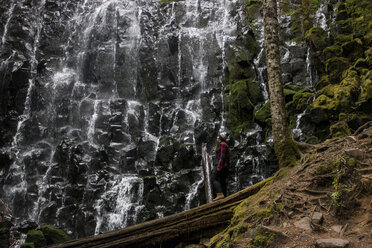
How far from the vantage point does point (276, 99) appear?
662 centimetres

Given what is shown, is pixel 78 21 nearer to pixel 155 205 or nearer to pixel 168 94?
pixel 168 94

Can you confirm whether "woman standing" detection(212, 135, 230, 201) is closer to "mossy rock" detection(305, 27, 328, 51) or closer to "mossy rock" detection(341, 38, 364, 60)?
"mossy rock" detection(341, 38, 364, 60)

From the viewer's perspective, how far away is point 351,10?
48.9ft

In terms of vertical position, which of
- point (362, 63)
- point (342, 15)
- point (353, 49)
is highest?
point (342, 15)

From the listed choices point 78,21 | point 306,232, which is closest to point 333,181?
point 306,232

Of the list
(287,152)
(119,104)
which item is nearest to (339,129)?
(287,152)

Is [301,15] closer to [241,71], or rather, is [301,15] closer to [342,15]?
[342,15]

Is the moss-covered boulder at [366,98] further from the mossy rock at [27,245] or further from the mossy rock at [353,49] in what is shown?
the mossy rock at [27,245]

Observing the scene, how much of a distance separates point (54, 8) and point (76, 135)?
450 inches

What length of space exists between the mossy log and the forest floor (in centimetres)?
130

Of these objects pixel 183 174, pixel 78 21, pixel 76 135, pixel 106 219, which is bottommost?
pixel 106 219

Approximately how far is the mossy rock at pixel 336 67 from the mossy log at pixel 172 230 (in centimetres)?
933

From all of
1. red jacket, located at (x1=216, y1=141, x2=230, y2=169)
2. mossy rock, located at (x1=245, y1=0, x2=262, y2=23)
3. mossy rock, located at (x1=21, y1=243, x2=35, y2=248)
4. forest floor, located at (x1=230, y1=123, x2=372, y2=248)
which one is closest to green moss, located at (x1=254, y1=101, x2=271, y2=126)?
red jacket, located at (x1=216, y1=141, x2=230, y2=169)

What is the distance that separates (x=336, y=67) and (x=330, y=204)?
406 inches
